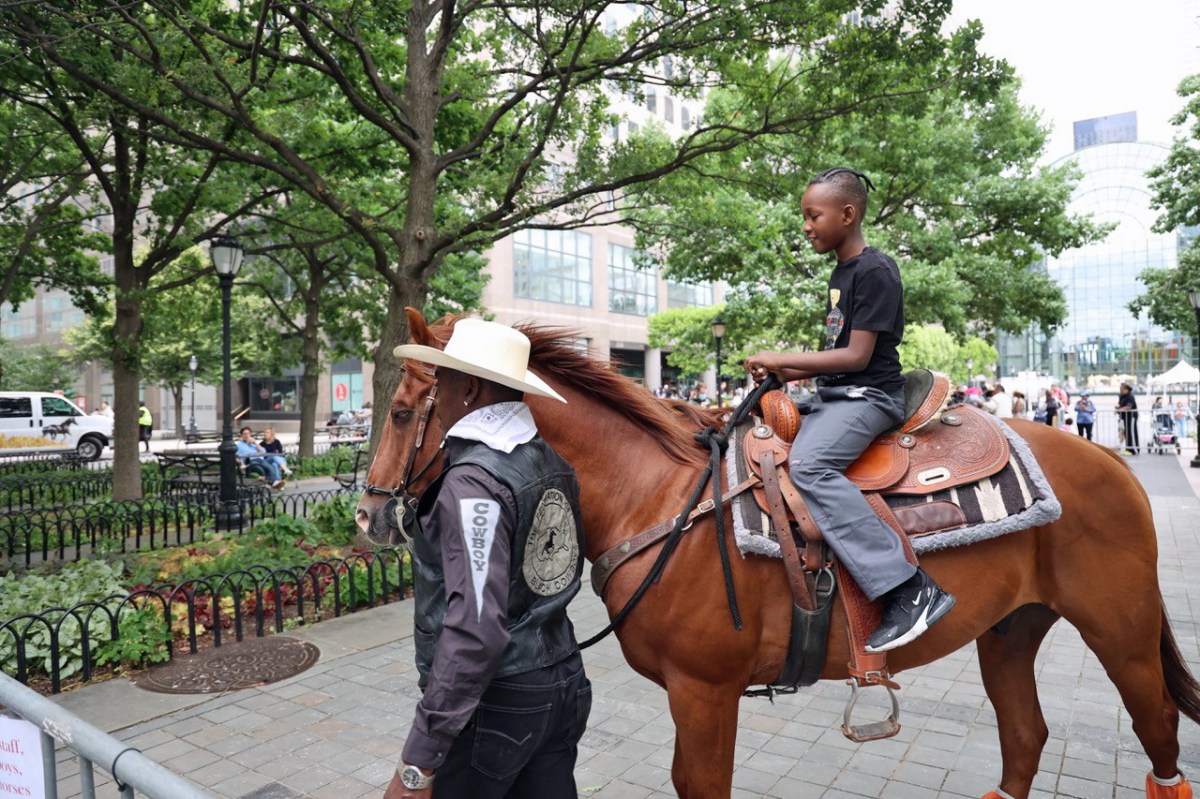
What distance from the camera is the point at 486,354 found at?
2383 mm

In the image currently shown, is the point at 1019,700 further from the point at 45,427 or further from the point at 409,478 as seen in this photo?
the point at 45,427

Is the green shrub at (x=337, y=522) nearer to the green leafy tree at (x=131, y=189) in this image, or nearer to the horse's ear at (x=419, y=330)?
the green leafy tree at (x=131, y=189)

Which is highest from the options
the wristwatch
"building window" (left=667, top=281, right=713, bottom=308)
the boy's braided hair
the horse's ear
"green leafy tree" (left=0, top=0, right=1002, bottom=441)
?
"building window" (left=667, top=281, right=713, bottom=308)

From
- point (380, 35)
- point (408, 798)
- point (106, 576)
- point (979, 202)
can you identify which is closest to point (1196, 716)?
point (408, 798)

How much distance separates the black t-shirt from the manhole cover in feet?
16.0

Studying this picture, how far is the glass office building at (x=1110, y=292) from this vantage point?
8494cm

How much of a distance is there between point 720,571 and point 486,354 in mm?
1165

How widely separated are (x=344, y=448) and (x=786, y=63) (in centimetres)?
1800

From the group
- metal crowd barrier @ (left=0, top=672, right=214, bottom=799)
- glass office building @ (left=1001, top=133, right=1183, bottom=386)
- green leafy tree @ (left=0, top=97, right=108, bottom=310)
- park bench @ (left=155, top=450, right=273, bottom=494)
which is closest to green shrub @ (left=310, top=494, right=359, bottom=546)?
park bench @ (left=155, top=450, right=273, bottom=494)

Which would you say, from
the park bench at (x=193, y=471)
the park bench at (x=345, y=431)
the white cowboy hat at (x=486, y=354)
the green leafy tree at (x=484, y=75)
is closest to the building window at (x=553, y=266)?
the park bench at (x=345, y=431)

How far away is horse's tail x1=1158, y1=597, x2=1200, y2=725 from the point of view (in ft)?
11.1

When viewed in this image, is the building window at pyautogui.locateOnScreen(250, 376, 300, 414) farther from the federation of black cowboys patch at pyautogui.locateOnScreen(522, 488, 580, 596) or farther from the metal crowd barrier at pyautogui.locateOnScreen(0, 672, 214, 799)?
the federation of black cowboys patch at pyautogui.locateOnScreen(522, 488, 580, 596)

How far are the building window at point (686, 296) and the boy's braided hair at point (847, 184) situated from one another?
176 feet

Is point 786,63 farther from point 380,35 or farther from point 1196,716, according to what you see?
point 1196,716
